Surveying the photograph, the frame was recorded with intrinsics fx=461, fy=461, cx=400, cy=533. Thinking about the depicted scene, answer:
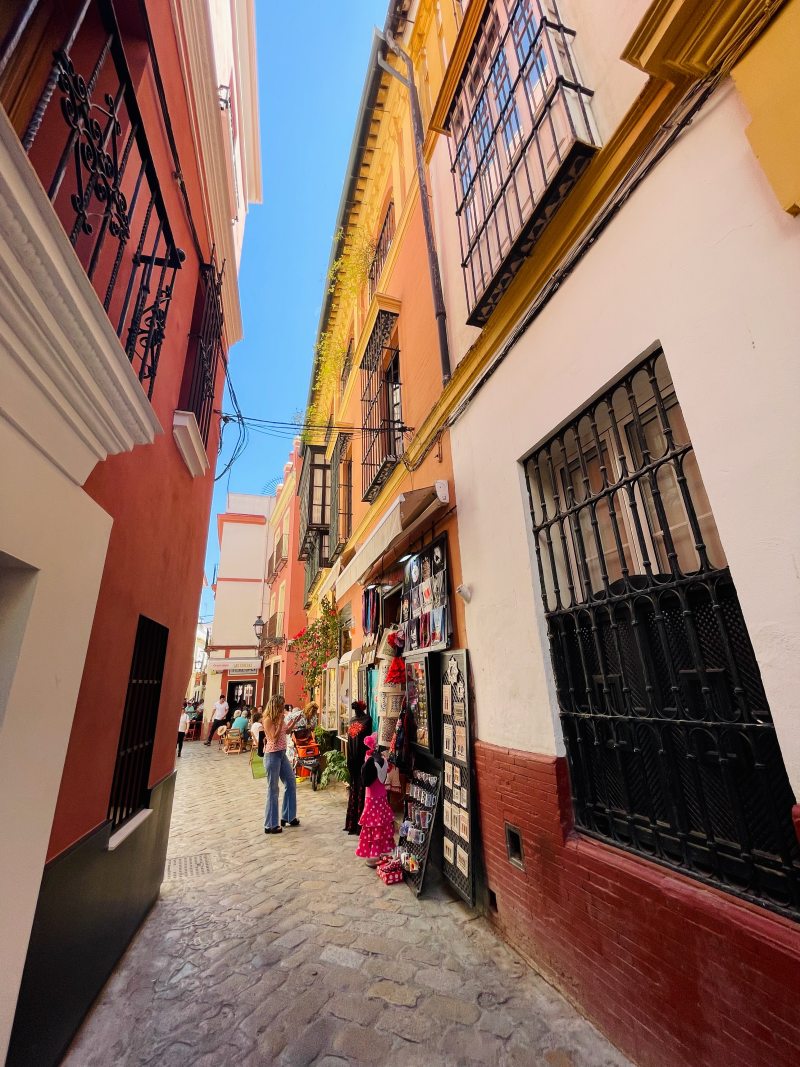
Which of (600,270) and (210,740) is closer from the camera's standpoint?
(600,270)

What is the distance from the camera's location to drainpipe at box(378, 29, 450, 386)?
5.35 m

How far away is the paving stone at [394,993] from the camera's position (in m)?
2.73

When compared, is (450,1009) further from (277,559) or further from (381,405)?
(277,559)

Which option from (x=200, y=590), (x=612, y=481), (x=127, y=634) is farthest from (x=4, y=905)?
(x=200, y=590)

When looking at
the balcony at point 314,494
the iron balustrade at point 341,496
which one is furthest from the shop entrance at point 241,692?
the iron balustrade at point 341,496

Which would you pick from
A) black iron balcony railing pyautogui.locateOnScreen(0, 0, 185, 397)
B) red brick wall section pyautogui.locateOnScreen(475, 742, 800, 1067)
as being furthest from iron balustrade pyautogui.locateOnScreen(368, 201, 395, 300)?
red brick wall section pyautogui.locateOnScreen(475, 742, 800, 1067)

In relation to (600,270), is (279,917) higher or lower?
lower

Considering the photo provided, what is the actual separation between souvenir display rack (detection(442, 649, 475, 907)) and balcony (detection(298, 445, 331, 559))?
820cm

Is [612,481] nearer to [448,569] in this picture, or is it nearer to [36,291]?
[448,569]

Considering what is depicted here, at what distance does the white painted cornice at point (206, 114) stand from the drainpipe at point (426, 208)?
2.44 m

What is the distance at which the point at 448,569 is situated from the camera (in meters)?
4.85

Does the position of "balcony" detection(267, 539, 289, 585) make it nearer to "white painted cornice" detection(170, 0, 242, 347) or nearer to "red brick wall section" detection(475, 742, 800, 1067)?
"white painted cornice" detection(170, 0, 242, 347)

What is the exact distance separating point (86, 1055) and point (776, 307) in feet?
15.9

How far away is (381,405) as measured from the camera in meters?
7.49
